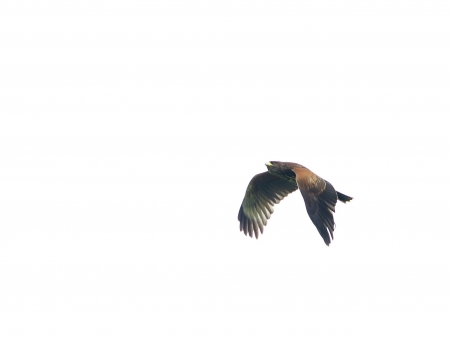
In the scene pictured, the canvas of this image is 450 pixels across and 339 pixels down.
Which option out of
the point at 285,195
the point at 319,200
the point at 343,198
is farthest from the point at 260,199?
the point at 319,200

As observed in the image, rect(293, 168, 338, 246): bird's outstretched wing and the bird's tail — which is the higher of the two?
the bird's tail

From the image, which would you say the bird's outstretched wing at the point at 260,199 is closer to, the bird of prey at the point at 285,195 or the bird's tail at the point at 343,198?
the bird of prey at the point at 285,195

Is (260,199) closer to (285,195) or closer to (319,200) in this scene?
(285,195)

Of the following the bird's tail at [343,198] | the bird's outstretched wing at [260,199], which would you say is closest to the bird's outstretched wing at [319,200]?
the bird's tail at [343,198]

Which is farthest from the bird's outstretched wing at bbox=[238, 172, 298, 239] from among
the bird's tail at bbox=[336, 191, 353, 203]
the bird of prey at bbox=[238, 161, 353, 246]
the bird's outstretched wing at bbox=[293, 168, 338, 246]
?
the bird's outstretched wing at bbox=[293, 168, 338, 246]

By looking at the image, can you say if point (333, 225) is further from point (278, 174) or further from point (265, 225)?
point (265, 225)

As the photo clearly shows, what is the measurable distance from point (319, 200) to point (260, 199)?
345 centimetres

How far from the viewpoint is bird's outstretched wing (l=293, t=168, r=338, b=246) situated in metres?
16.8

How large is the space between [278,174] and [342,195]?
1.19 m

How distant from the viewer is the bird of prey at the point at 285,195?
17.0 meters

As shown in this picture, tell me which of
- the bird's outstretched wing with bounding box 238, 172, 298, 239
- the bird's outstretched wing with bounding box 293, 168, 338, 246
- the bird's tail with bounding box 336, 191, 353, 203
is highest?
the bird's outstretched wing with bounding box 238, 172, 298, 239

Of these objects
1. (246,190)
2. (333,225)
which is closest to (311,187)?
(333,225)

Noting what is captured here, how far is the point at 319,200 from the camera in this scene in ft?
56.5

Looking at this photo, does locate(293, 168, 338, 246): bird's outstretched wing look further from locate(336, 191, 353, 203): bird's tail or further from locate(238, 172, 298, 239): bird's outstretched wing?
locate(238, 172, 298, 239): bird's outstretched wing
